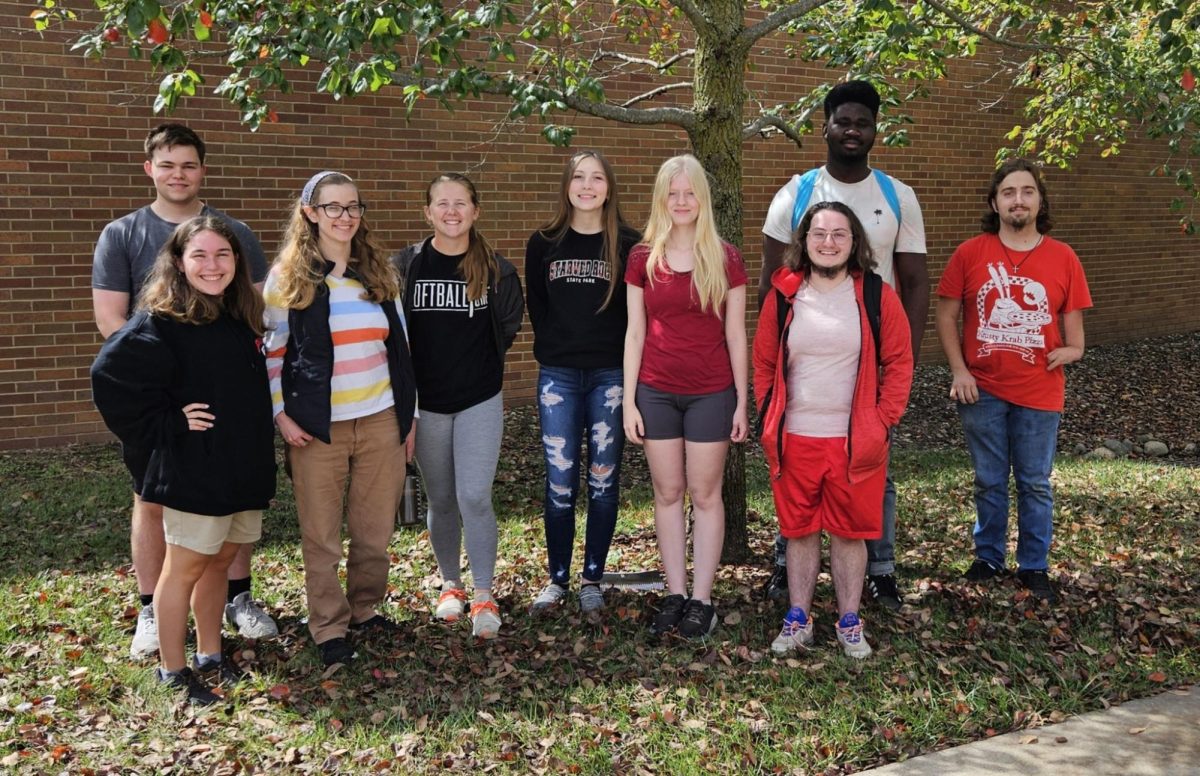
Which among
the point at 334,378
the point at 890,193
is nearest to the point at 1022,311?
the point at 890,193

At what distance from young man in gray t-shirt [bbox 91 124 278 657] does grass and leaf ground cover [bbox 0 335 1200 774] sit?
32 centimetres

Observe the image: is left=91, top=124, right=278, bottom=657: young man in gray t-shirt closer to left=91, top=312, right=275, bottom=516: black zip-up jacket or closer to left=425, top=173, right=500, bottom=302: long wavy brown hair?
left=91, top=312, right=275, bottom=516: black zip-up jacket

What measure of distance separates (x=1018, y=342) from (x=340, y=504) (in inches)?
121

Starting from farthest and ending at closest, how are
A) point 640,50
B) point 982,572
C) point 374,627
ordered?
point 640,50 → point 982,572 → point 374,627

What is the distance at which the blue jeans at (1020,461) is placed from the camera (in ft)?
16.1

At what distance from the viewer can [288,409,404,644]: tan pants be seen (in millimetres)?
4262

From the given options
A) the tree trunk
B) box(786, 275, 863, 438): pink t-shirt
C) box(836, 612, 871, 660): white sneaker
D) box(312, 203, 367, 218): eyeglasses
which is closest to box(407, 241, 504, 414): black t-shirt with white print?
box(312, 203, 367, 218): eyeglasses

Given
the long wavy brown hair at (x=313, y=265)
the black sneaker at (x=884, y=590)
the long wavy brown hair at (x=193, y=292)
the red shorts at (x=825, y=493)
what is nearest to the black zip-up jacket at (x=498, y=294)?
the long wavy brown hair at (x=313, y=265)

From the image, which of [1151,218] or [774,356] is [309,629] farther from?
[1151,218]

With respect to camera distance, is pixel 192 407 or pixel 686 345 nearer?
pixel 192 407

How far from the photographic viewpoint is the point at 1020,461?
497cm

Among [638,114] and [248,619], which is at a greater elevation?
[638,114]

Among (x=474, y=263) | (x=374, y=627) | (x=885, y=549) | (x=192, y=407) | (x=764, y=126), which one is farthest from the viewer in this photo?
(x=764, y=126)

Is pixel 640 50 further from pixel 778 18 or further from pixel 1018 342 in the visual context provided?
pixel 1018 342
